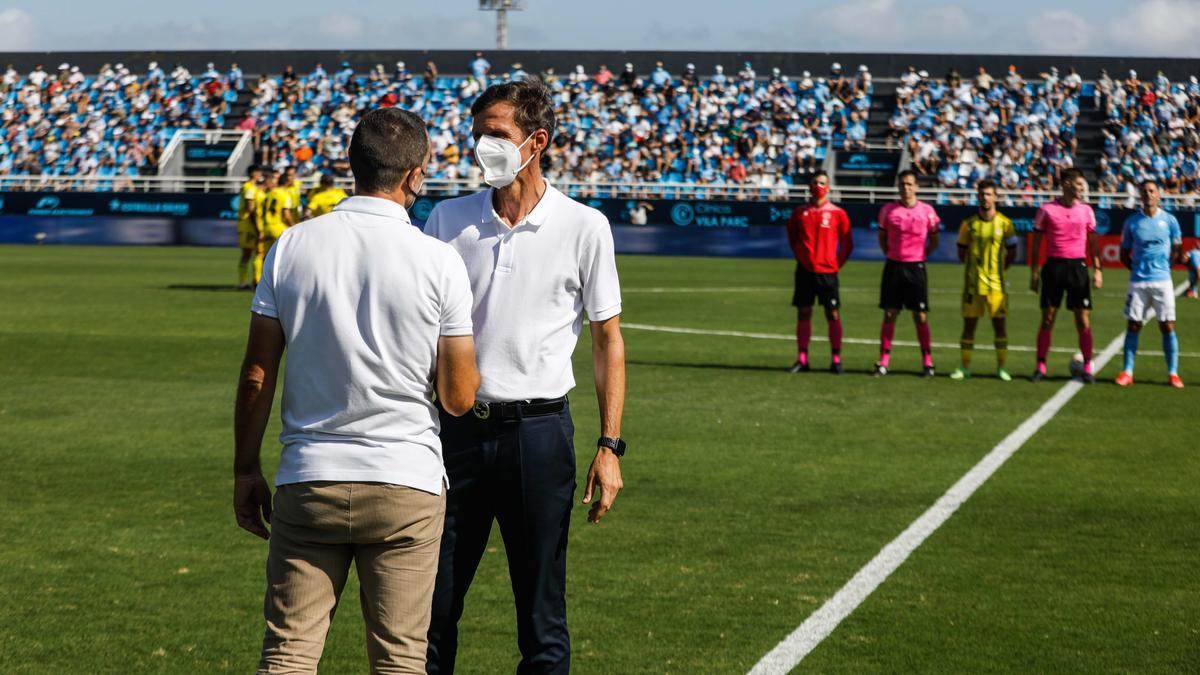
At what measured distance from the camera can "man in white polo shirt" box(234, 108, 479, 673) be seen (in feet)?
11.6

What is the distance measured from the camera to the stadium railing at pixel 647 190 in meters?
39.2

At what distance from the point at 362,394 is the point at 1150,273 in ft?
41.6

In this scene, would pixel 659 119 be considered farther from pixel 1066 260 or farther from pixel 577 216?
pixel 577 216

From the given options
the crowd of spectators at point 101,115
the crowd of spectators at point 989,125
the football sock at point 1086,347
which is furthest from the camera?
the crowd of spectators at point 101,115

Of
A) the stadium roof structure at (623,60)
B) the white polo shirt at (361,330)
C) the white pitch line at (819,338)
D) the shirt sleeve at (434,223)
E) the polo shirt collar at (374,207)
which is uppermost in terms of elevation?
the stadium roof structure at (623,60)

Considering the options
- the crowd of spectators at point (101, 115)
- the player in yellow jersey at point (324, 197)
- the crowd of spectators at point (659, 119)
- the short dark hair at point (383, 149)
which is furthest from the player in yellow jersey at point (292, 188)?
the crowd of spectators at point (101, 115)

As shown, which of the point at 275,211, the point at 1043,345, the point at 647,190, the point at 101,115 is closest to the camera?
the point at 1043,345

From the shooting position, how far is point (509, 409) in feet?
14.1

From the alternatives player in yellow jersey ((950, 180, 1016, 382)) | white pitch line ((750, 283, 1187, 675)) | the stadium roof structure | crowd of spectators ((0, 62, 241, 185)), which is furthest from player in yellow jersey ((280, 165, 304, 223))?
the stadium roof structure

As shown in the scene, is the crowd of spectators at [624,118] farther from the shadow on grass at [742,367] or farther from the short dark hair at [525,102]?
the short dark hair at [525,102]

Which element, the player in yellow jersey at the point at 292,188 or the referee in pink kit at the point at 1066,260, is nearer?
the referee in pink kit at the point at 1066,260

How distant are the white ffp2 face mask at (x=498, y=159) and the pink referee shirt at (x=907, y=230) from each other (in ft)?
37.8

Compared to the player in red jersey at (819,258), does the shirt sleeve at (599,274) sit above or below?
above

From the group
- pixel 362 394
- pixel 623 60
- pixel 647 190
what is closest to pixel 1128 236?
pixel 362 394
